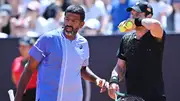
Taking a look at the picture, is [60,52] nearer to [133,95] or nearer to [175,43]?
[133,95]

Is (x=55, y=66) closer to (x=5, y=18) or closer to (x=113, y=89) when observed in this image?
(x=113, y=89)

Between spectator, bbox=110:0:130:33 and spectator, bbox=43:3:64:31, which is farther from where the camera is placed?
spectator, bbox=43:3:64:31

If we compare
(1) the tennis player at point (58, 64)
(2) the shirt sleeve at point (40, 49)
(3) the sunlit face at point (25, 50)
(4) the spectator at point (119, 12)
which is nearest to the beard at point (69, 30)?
(1) the tennis player at point (58, 64)

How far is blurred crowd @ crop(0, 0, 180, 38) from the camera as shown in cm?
1080

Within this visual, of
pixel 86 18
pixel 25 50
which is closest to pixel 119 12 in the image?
pixel 86 18

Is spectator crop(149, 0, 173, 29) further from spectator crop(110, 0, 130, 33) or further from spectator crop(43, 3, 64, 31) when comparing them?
spectator crop(43, 3, 64, 31)

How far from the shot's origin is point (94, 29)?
10.4 meters

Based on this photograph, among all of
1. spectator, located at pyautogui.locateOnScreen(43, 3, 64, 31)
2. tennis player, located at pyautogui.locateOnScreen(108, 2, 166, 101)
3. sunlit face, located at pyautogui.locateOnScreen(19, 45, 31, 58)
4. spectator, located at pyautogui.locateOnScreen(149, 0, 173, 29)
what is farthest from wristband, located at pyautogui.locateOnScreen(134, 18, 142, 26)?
Result: spectator, located at pyautogui.locateOnScreen(43, 3, 64, 31)

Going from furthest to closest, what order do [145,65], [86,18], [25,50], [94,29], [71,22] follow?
[86,18]
[94,29]
[25,50]
[145,65]
[71,22]

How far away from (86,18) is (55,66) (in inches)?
224

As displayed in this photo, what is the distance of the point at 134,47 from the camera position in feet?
19.6

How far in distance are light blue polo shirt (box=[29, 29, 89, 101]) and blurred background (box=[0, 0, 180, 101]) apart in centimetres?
247

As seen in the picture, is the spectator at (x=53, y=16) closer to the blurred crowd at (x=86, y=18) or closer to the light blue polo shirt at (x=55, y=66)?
the blurred crowd at (x=86, y=18)

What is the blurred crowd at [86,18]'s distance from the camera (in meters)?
10.8
